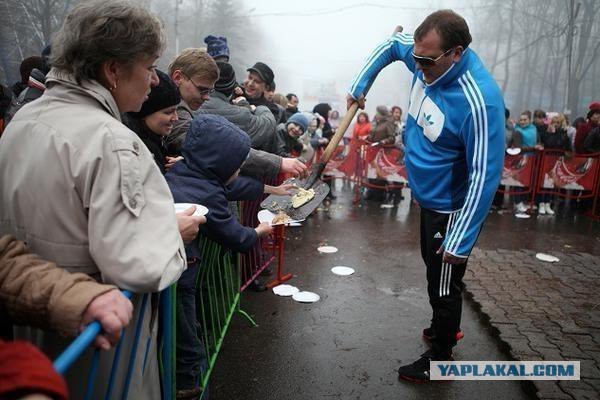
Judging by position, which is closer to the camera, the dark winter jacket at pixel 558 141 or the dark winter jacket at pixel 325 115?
the dark winter jacket at pixel 558 141

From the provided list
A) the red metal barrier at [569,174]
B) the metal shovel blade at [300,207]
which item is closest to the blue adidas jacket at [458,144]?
the metal shovel blade at [300,207]

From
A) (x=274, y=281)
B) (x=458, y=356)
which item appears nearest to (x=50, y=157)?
(x=458, y=356)

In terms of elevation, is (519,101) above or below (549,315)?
above

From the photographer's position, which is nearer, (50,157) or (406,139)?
(50,157)

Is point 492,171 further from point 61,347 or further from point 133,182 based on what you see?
point 61,347

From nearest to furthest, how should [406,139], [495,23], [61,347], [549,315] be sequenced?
[61,347] → [406,139] → [549,315] → [495,23]

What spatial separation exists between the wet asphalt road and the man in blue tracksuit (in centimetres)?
32

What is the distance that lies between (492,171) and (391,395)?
1.67 metres

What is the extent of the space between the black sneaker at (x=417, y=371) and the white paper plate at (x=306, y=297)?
4.55ft

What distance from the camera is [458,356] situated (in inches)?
137

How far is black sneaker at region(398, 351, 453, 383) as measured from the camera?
3166 millimetres

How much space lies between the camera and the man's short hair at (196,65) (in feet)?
10.4

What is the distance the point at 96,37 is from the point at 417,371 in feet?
9.67

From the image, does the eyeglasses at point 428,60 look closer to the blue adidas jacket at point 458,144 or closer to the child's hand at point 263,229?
the blue adidas jacket at point 458,144
